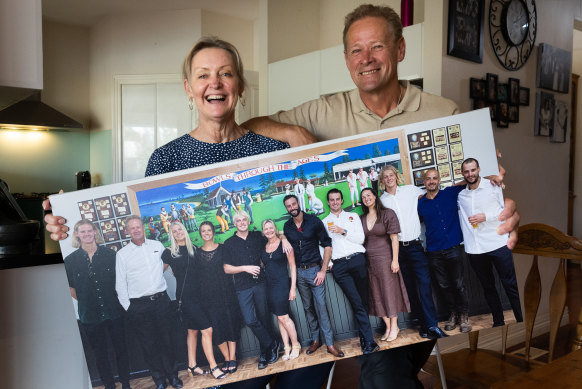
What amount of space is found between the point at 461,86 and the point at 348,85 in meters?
0.62

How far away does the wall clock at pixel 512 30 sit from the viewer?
2.57 metres

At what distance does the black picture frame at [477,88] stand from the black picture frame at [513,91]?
238 millimetres

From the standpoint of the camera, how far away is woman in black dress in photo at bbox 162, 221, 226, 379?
0.98 metres

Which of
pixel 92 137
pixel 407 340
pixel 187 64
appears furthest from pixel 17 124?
pixel 407 340

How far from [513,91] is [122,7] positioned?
353 cm

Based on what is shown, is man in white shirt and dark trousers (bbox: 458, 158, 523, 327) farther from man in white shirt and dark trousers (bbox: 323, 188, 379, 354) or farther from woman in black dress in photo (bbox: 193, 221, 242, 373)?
woman in black dress in photo (bbox: 193, 221, 242, 373)

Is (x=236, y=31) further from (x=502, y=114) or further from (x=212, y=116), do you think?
(x=212, y=116)

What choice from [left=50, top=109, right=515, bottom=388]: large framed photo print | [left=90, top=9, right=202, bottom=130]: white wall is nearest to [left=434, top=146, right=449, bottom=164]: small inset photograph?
[left=50, top=109, right=515, bottom=388]: large framed photo print

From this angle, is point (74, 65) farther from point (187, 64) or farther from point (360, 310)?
point (360, 310)

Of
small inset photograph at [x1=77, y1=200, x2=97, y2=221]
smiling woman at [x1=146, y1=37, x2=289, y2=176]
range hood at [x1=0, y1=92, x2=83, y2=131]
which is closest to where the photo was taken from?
small inset photograph at [x1=77, y1=200, x2=97, y2=221]

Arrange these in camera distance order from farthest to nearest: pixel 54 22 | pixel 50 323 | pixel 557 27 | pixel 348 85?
pixel 54 22 < pixel 557 27 < pixel 348 85 < pixel 50 323

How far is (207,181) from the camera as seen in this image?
0.99 m

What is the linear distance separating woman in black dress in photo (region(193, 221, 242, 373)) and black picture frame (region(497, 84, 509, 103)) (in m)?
2.16

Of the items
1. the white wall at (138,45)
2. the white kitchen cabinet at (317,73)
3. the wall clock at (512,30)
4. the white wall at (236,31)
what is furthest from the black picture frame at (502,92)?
the white wall at (138,45)
